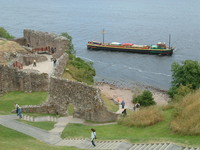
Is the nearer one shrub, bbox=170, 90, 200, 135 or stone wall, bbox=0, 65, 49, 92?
shrub, bbox=170, 90, 200, 135

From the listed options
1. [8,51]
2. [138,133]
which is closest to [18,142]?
[138,133]

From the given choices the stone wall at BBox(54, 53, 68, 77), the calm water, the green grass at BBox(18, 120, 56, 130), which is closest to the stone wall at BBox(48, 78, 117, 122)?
the green grass at BBox(18, 120, 56, 130)

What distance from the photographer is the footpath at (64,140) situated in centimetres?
1939

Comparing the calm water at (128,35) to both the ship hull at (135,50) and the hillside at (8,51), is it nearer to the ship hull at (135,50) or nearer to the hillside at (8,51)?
the ship hull at (135,50)

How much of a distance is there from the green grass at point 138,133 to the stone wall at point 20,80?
39.6 ft

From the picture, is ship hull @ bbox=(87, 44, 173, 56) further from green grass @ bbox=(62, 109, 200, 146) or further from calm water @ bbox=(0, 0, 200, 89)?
green grass @ bbox=(62, 109, 200, 146)

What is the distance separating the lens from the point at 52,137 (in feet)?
88.8

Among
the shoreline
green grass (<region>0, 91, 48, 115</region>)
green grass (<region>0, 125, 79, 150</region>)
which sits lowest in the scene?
the shoreline

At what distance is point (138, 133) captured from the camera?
960 inches

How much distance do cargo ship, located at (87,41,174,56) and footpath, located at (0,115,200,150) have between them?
86.9 metres

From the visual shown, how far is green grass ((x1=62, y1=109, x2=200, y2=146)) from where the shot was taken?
19.7 m

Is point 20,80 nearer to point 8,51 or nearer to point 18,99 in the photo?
point 18,99

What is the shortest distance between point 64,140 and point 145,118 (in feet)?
23.9

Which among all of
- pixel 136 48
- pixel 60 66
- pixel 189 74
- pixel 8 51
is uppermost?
pixel 136 48
